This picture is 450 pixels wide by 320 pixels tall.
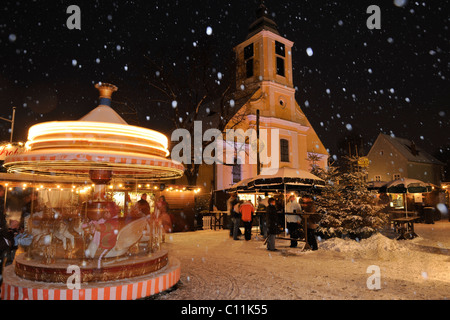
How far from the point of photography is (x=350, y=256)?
967 centimetres

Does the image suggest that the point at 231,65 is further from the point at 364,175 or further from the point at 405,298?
the point at 405,298

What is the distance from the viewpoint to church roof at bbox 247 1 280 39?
32625mm

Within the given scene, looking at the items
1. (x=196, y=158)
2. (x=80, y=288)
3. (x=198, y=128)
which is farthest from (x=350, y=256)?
(x=198, y=128)

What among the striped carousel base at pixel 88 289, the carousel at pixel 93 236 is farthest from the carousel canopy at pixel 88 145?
the striped carousel base at pixel 88 289

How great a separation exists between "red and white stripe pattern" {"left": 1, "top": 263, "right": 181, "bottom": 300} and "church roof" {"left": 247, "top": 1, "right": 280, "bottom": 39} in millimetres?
31810

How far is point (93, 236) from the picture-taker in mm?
5902

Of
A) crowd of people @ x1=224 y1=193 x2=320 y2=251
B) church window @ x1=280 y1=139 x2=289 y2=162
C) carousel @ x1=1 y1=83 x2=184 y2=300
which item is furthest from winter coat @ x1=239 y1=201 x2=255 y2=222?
church window @ x1=280 y1=139 x2=289 y2=162

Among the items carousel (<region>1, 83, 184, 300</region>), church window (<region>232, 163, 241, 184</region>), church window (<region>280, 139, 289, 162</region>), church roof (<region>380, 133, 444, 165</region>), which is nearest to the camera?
carousel (<region>1, 83, 184, 300</region>)

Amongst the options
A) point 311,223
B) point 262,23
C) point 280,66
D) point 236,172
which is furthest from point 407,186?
point 262,23

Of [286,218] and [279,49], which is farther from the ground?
[279,49]

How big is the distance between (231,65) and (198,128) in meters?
5.92

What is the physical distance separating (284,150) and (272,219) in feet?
69.9

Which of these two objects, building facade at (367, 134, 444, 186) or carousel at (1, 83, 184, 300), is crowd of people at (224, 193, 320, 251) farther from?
building facade at (367, 134, 444, 186)

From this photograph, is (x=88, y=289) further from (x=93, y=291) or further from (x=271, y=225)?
(x=271, y=225)
